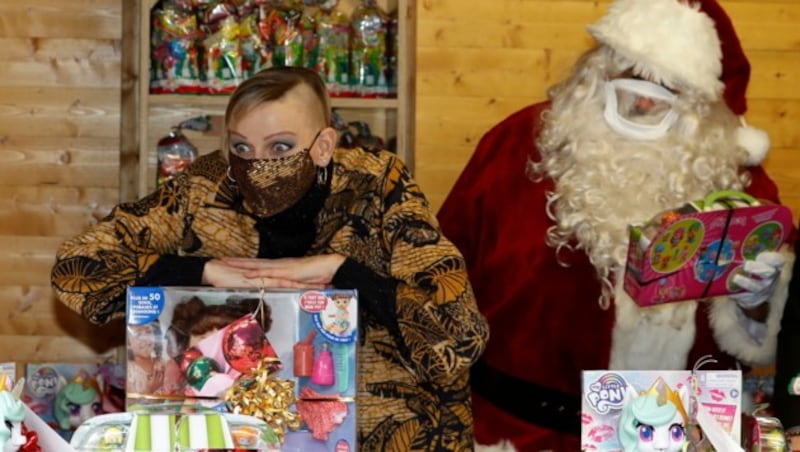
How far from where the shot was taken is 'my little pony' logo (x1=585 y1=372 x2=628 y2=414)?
183 cm

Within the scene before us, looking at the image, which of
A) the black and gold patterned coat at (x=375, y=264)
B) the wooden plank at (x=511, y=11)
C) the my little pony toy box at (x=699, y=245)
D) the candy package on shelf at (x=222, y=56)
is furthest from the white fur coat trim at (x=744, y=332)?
the candy package on shelf at (x=222, y=56)

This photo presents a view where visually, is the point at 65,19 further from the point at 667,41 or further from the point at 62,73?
the point at 667,41

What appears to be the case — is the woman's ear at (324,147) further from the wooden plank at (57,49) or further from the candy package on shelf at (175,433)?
the wooden plank at (57,49)

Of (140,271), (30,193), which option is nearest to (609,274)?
(140,271)

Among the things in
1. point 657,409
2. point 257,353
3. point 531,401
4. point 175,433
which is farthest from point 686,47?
point 175,433

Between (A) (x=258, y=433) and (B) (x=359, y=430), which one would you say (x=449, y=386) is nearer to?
(B) (x=359, y=430)

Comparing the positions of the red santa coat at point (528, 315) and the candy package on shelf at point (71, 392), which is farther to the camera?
the candy package on shelf at point (71, 392)

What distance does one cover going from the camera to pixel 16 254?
360 cm

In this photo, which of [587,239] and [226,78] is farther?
[226,78]

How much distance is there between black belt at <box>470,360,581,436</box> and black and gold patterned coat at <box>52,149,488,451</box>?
1.33ft

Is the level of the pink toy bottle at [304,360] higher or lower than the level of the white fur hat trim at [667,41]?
lower

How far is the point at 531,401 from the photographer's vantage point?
266 centimetres

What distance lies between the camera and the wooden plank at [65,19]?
3.56 metres

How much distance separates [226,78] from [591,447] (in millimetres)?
1769
